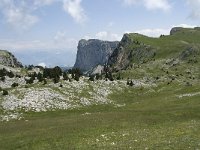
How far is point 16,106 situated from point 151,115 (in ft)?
103

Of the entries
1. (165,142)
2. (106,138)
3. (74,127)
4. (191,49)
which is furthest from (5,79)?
(191,49)

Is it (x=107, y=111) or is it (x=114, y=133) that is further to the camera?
(x=107, y=111)

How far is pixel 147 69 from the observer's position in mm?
148875

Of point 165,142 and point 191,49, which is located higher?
point 191,49

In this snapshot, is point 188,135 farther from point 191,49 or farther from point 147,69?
point 191,49

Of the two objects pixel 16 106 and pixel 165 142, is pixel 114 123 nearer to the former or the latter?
pixel 165 142

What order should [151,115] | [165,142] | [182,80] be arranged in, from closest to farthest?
[165,142]
[151,115]
[182,80]

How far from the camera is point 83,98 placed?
88000mm

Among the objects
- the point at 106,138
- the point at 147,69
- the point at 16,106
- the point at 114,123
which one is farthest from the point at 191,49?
the point at 106,138

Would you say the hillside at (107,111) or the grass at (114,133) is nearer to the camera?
the grass at (114,133)

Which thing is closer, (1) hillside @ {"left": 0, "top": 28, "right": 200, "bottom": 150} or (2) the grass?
(2) the grass

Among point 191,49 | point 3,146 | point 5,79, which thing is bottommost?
point 3,146

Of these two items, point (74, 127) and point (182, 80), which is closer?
point (74, 127)

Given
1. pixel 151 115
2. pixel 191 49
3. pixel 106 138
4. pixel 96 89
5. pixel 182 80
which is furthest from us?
pixel 191 49
